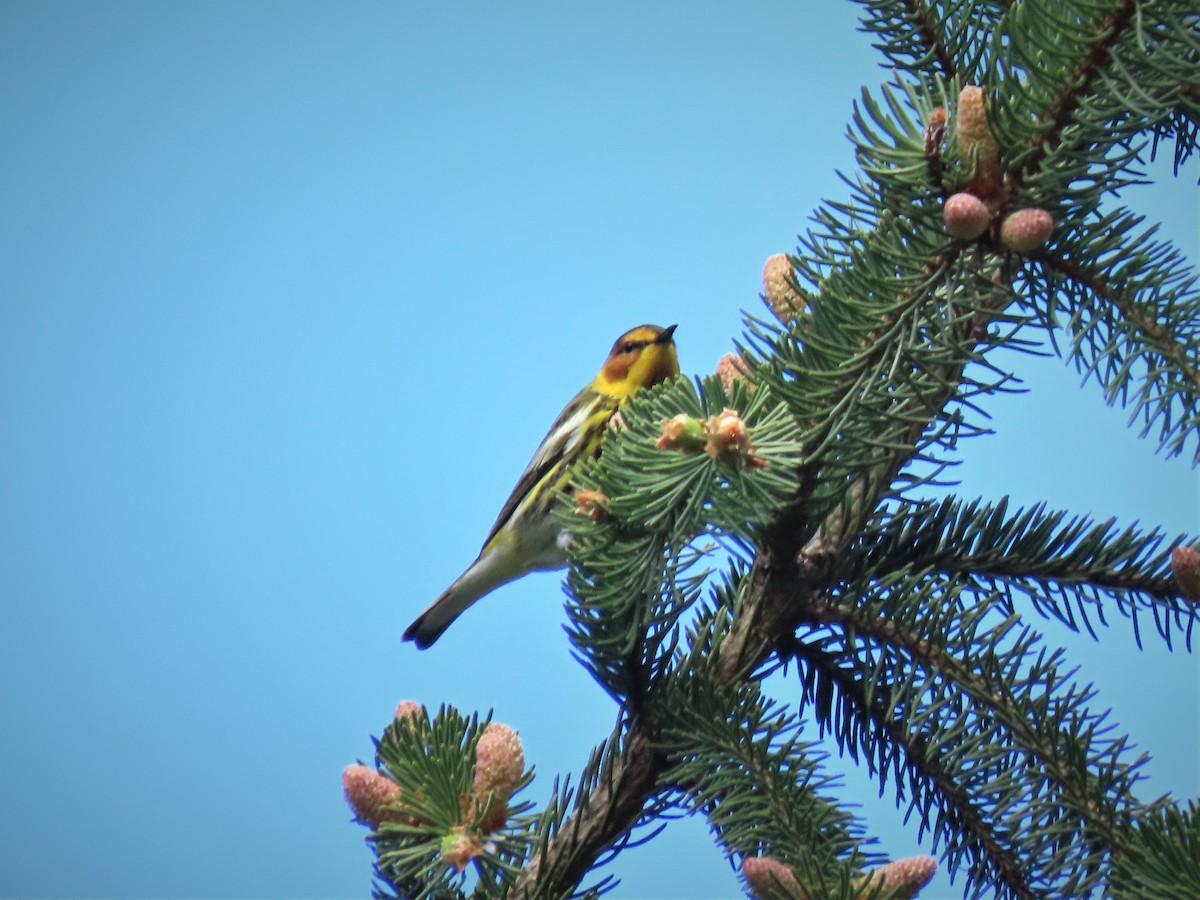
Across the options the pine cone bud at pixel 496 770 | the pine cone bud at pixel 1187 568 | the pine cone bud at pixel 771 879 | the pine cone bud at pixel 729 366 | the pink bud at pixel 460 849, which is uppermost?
the pine cone bud at pixel 729 366

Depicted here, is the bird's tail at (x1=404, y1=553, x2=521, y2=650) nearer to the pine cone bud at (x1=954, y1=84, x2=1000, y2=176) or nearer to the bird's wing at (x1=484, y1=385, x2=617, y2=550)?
the bird's wing at (x1=484, y1=385, x2=617, y2=550)

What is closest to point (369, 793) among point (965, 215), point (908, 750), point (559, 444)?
point (908, 750)

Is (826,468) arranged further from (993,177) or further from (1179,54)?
(1179,54)

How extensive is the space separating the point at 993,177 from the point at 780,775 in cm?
38

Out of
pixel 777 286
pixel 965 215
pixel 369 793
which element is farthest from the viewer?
pixel 777 286

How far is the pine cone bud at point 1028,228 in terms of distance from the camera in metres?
0.62

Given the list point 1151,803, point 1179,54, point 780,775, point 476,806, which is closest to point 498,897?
point 476,806

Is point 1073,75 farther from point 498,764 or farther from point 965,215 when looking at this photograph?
point 498,764

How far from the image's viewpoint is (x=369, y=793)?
0.73 metres

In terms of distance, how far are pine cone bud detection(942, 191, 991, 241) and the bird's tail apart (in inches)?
59.0

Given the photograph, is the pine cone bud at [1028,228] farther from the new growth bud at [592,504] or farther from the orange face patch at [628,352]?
the orange face patch at [628,352]

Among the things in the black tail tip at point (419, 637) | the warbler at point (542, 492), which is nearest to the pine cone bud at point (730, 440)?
the warbler at point (542, 492)

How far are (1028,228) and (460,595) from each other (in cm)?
165

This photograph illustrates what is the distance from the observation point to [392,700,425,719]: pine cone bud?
0.76 meters
